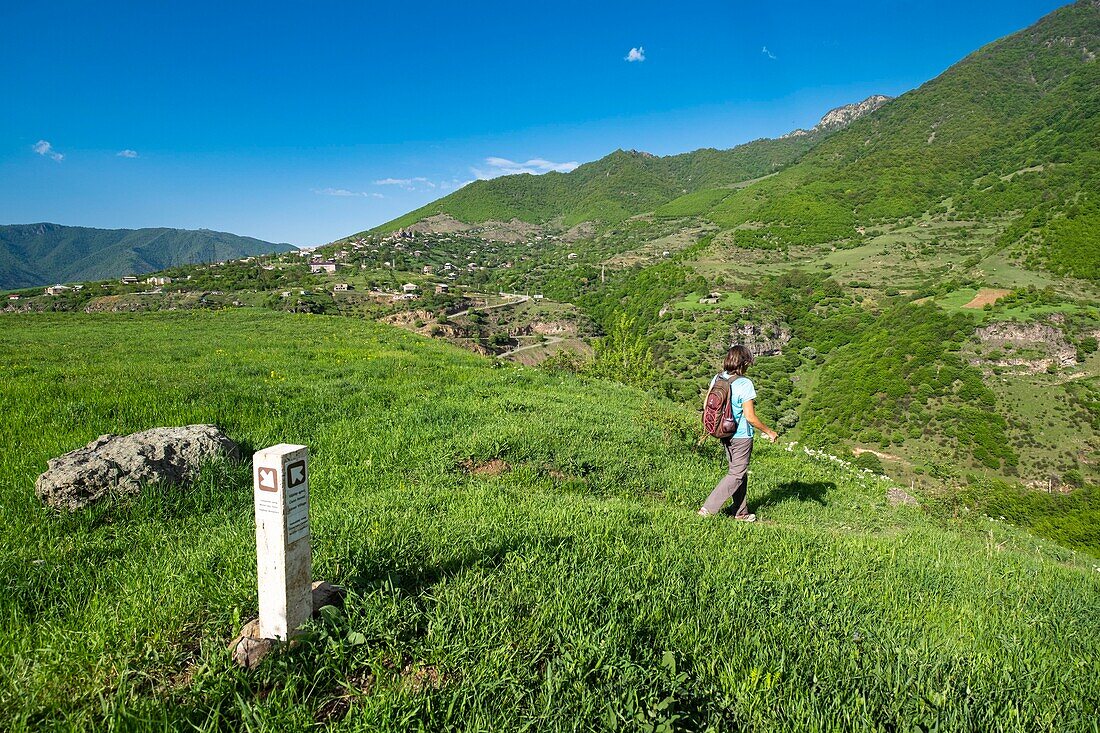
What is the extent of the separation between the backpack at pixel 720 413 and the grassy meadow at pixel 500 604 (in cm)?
121

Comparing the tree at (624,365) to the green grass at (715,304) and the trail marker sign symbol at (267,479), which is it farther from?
the green grass at (715,304)

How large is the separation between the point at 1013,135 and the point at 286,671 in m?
248

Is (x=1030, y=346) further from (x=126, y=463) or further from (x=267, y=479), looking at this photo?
(x=126, y=463)

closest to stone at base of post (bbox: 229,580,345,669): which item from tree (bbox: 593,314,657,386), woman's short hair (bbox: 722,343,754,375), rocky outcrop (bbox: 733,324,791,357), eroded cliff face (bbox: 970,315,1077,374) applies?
woman's short hair (bbox: 722,343,754,375)

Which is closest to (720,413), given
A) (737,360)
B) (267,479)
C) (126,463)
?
(737,360)

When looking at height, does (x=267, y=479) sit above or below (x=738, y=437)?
above

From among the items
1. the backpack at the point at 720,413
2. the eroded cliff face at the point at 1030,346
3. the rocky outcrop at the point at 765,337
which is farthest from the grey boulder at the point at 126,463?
the rocky outcrop at the point at 765,337

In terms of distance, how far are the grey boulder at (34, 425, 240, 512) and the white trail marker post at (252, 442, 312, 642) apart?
3.64 metres

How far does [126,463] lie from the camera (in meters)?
4.93

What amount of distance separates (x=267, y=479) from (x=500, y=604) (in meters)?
1.58

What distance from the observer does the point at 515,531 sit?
4.16 m

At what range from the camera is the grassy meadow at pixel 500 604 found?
2.28 m

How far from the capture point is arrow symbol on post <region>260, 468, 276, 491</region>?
2275 mm

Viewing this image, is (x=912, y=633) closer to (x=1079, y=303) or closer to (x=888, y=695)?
(x=888, y=695)
